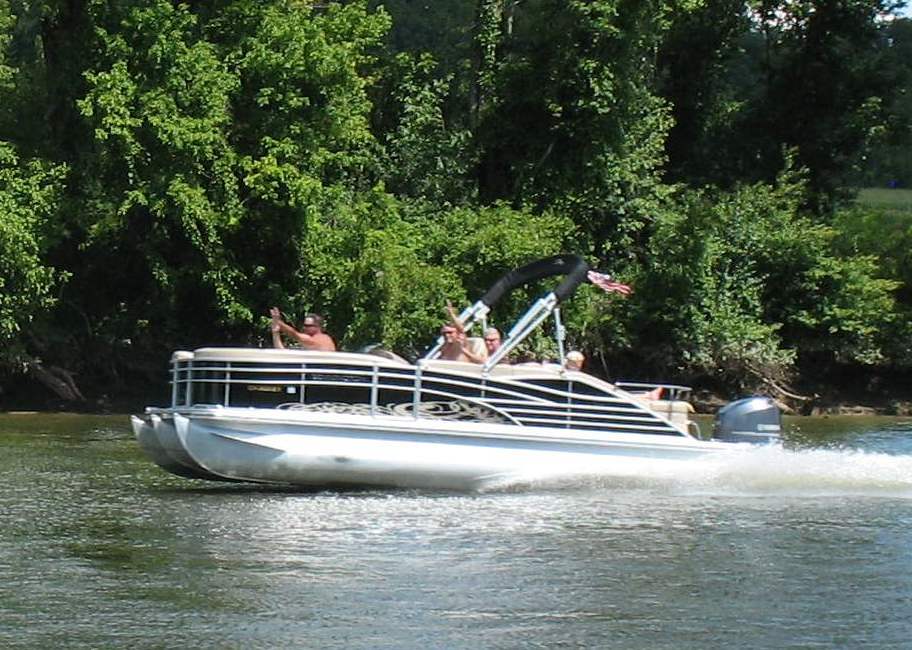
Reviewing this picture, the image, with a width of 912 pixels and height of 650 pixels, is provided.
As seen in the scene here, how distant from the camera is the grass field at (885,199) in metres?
47.0

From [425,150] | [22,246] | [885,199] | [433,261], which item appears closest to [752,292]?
[433,261]

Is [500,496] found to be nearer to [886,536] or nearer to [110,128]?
[886,536]

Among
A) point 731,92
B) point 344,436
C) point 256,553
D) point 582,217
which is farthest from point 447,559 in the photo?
point 731,92

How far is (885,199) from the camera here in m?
52.1

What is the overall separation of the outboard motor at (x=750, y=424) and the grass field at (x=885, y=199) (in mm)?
26605

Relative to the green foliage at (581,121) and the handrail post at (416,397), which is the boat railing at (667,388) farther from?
the green foliage at (581,121)

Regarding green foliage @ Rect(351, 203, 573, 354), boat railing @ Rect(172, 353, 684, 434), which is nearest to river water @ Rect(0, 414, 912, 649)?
boat railing @ Rect(172, 353, 684, 434)

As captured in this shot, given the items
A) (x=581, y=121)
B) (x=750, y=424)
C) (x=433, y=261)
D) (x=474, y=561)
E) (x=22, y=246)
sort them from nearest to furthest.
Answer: (x=474, y=561)
(x=750, y=424)
(x=22, y=246)
(x=433, y=261)
(x=581, y=121)

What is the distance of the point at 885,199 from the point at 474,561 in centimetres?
4121

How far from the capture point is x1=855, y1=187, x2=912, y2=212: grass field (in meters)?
47.0

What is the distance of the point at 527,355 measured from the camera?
109ft

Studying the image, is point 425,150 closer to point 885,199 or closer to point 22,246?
point 22,246

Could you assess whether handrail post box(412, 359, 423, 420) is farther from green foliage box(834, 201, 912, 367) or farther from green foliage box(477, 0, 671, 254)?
green foliage box(834, 201, 912, 367)

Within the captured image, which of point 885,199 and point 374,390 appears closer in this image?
point 374,390
